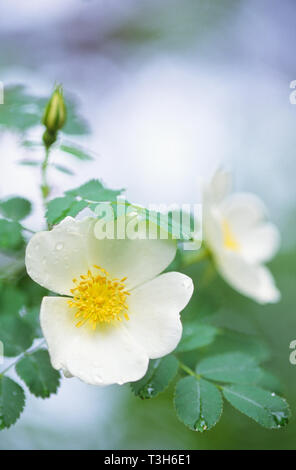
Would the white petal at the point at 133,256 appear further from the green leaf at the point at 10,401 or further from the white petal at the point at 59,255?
the green leaf at the point at 10,401

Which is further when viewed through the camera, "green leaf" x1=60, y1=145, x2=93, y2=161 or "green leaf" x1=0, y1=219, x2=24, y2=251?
"green leaf" x1=60, y1=145, x2=93, y2=161

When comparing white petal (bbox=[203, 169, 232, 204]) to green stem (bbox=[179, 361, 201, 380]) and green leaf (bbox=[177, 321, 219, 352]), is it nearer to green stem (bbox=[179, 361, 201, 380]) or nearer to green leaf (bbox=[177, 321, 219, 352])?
green leaf (bbox=[177, 321, 219, 352])

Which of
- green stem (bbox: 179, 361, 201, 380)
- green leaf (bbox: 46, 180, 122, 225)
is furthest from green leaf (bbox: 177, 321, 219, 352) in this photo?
green leaf (bbox: 46, 180, 122, 225)

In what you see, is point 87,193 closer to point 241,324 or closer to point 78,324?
point 78,324

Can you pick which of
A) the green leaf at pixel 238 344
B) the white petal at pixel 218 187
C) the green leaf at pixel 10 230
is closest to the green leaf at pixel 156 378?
the green leaf at pixel 238 344

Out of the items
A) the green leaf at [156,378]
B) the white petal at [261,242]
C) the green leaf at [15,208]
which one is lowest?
the white petal at [261,242]

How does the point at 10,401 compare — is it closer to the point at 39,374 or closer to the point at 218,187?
the point at 39,374
